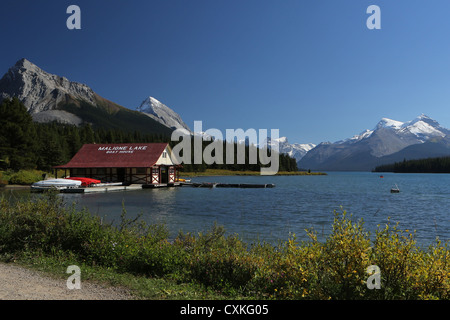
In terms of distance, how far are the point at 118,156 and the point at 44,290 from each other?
5448 centimetres

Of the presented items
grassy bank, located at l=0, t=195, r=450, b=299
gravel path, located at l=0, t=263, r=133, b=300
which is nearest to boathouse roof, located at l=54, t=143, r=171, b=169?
grassy bank, located at l=0, t=195, r=450, b=299

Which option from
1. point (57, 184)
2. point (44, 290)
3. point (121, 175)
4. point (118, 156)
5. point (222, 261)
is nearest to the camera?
point (44, 290)

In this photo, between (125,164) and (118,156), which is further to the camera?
(118,156)

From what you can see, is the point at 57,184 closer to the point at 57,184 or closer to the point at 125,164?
the point at 57,184

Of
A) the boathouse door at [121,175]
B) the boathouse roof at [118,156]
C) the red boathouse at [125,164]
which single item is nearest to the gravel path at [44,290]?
the boathouse roof at [118,156]

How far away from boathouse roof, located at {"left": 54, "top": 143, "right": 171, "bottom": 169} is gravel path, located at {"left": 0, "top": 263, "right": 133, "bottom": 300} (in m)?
48.0

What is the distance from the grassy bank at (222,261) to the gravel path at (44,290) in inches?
18.0

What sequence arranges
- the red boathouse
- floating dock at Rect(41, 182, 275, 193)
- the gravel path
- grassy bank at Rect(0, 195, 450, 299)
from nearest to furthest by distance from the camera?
1. grassy bank at Rect(0, 195, 450, 299)
2. the gravel path
3. floating dock at Rect(41, 182, 275, 193)
4. the red boathouse

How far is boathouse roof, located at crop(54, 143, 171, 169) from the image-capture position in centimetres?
5634

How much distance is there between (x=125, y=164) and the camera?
2223 inches

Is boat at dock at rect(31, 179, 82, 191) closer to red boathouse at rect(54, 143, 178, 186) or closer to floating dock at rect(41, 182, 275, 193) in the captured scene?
floating dock at rect(41, 182, 275, 193)

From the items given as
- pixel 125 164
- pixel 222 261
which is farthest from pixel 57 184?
pixel 222 261

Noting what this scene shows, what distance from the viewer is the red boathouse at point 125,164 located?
56531 mm
